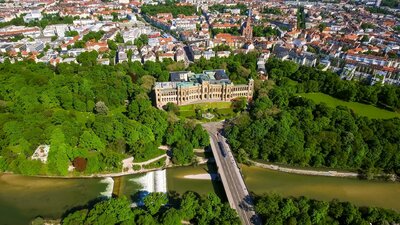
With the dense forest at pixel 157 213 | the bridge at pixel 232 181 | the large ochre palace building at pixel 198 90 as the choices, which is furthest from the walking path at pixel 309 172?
the large ochre palace building at pixel 198 90

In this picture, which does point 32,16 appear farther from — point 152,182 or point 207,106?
point 152,182

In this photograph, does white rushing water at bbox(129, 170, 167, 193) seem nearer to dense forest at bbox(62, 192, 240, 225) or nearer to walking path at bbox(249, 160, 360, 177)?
dense forest at bbox(62, 192, 240, 225)

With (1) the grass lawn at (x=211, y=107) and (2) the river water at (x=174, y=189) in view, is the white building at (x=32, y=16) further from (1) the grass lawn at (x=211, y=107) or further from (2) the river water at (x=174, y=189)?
(2) the river water at (x=174, y=189)

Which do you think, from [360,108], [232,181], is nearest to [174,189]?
[232,181]

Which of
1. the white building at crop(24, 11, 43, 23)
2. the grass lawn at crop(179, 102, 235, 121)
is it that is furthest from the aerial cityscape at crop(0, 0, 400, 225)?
the white building at crop(24, 11, 43, 23)

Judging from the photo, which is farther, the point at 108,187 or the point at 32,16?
the point at 32,16
